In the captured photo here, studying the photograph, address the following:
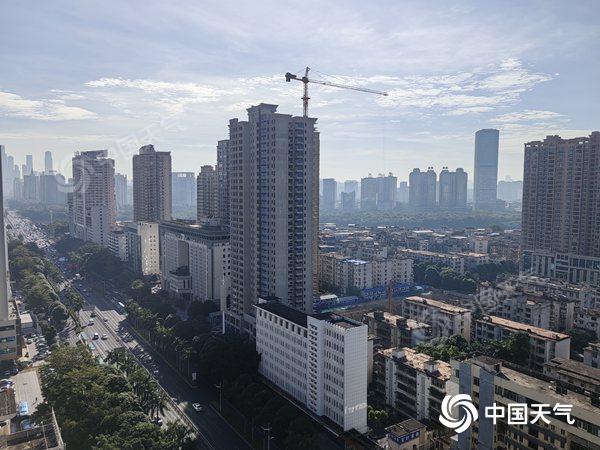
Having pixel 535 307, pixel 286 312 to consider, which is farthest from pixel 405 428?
pixel 535 307

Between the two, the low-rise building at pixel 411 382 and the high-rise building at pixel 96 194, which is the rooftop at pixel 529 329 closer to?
the low-rise building at pixel 411 382

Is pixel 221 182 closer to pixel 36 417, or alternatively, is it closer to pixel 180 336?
pixel 180 336

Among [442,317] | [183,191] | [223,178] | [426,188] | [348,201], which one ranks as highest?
[223,178]

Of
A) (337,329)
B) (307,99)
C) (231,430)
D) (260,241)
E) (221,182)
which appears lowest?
(231,430)

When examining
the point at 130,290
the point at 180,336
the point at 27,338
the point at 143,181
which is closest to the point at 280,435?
the point at 180,336

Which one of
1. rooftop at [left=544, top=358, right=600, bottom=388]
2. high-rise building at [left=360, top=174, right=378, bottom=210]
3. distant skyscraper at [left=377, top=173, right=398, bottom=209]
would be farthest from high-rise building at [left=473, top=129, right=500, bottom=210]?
rooftop at [left=544, top=358, right=600, bottom=388]

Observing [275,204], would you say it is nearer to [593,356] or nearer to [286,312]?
[286,312]

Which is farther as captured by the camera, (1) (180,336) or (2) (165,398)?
(1) (180,336)
